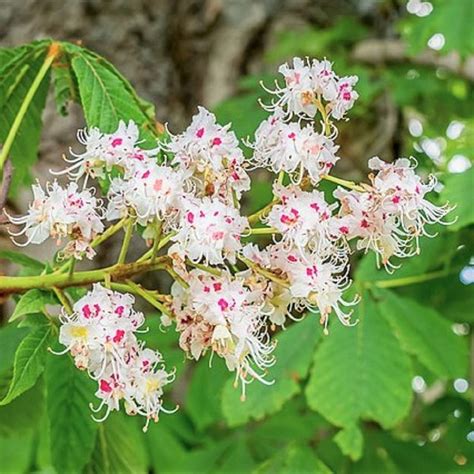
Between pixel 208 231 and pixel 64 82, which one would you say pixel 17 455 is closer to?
pixel 64 82

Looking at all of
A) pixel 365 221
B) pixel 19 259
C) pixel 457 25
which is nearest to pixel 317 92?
pixel 365 221

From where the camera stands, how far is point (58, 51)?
0.89 m

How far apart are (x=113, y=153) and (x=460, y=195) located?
0.55m

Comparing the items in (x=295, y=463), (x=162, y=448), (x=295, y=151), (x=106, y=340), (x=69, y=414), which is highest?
(x=295, y=151)

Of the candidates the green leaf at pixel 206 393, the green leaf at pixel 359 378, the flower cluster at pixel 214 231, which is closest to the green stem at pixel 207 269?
the flower cluster at pixel 214 231

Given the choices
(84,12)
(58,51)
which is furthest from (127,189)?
(84,12)

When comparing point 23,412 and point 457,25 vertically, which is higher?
point 457,25

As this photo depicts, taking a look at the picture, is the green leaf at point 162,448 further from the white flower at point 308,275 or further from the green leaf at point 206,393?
the white flower at point 308,275

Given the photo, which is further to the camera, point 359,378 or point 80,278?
point 359,378

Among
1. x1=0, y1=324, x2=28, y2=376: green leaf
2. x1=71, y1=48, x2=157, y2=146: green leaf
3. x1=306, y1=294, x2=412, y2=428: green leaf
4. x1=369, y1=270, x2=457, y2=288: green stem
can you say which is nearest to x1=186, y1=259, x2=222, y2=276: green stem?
x1=71, y1=48, x2=157, y2=146: green leaf

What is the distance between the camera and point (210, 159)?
0.61m

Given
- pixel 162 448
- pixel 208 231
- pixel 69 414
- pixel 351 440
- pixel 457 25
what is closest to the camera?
pixel 208 231

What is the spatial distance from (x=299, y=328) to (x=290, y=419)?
370 mm

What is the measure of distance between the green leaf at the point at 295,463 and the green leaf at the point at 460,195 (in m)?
0.33
